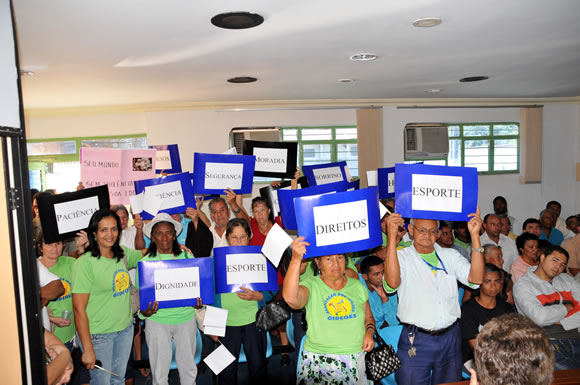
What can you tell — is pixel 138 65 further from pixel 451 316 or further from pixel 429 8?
pixel 451 316

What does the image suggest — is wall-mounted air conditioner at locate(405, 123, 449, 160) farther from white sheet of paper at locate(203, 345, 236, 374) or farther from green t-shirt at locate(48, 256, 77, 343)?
green t-shirt at locate(48, 256, 77, 343)

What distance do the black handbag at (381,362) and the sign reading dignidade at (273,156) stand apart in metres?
2.61

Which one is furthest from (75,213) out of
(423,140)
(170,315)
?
(423,140)

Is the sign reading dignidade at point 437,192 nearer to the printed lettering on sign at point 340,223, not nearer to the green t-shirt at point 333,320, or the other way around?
the printed lettering on sign at point 340,223

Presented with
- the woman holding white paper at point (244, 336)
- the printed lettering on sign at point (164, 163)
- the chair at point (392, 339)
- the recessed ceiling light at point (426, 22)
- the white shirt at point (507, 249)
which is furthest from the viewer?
the printed lettering on sign at point (164, 163)

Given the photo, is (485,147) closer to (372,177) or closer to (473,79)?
(473,79)

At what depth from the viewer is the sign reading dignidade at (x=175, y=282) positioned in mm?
3387

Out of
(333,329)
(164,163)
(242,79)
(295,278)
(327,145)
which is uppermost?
(242,79)

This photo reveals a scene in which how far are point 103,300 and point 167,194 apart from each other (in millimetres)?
1231

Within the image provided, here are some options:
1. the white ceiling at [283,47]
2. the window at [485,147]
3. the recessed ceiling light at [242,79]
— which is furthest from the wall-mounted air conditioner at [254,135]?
the window at [485,147]

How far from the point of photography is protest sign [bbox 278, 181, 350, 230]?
118 inches

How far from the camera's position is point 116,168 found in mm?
4559

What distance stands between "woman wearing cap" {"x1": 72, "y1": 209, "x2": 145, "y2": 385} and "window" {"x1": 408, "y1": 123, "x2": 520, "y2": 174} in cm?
740

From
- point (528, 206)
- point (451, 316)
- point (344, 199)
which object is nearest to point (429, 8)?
point (344, 199)
